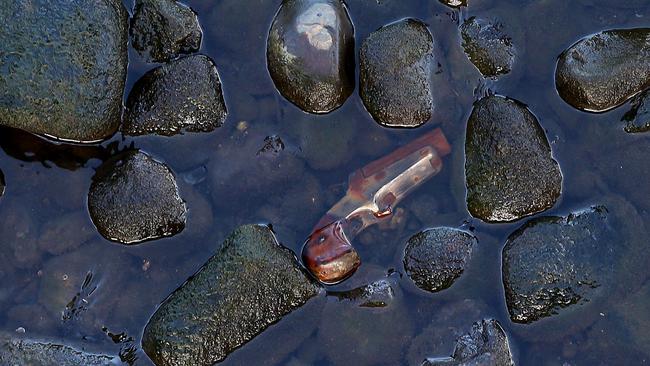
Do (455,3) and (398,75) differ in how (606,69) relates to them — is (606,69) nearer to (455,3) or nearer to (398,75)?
(455,3)

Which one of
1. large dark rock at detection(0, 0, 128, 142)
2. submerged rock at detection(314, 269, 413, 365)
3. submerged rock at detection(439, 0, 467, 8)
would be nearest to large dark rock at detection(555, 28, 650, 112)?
submerged rock at detection(439, 0, 467, 8)

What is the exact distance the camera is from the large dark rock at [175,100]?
3.72m

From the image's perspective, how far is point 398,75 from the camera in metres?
3.70

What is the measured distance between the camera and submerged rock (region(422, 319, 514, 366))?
12.1 feet

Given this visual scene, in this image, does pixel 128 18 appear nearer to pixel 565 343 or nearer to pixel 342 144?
pixel 342 144

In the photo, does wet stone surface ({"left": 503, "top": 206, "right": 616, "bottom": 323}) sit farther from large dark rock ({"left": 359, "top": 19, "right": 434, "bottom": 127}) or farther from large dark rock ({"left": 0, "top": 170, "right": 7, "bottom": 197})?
large dark rock ({"left": 0, "top": 170, "right": 7, "bottom": 197})

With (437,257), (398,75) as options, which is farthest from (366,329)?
(398,75)

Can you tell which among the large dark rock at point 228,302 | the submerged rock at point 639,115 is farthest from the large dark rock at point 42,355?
the submerged rock at point 639,115

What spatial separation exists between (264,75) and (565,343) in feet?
6.69

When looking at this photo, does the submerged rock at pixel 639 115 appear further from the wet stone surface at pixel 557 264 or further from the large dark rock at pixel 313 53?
the large dark rock at pixel 313 53

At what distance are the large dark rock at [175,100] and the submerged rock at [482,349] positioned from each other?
1656 millimetres

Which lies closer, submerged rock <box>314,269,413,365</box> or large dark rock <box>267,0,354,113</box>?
large dark rock <box>267,0,354,113</box>

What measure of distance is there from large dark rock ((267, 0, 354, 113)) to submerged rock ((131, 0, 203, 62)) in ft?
1.37

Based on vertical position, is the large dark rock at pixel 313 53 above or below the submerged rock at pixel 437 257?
above
